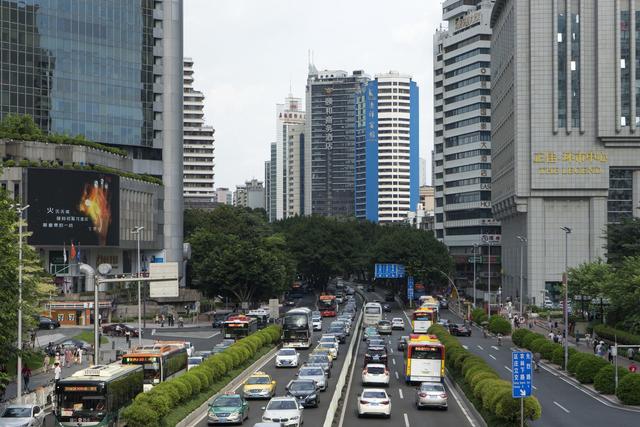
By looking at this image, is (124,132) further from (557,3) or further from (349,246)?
(557,3)

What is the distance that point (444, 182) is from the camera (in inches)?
7712

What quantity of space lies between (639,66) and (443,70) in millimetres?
71160

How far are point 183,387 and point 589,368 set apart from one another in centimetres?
2757

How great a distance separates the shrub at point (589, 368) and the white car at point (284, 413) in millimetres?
25202

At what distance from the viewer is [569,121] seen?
127500mm

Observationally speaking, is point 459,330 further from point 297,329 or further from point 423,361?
point 423,361

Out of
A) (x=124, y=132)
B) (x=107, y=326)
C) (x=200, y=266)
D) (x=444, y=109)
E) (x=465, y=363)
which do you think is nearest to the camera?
(x=465, y=363)

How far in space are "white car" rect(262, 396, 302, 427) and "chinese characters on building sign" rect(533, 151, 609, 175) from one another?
307 feet

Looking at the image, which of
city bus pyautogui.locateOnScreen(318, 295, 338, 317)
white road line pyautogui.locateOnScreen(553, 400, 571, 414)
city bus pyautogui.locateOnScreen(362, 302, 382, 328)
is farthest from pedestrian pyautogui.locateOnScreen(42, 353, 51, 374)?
city bus pyautogui.locateOnScreen(318, 295, 338, 317)

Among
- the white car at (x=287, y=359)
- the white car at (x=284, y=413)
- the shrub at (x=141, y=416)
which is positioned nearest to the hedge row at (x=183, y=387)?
the shrub at (x=141, y=416)

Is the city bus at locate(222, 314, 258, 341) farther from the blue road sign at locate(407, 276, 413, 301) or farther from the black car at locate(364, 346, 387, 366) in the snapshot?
the blue road sign at locate(407, 276, 413, 301)

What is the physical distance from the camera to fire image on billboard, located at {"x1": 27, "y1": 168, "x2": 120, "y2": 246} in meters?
103

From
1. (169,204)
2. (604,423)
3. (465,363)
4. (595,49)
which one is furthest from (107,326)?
(595,49)

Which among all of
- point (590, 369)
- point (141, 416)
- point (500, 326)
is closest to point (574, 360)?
point (590, 369)
